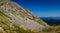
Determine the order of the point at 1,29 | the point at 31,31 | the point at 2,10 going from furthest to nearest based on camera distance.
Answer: the point at 2,10 → the point at 31,31 → the point at 1,29

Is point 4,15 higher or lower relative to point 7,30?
higher

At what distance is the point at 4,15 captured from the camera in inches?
1925

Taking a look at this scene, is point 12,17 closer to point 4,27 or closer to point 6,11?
point 6,11

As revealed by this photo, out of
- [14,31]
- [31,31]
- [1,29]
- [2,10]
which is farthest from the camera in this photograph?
[2,10]

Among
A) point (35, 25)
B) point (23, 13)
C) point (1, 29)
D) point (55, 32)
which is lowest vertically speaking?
point (1, 29)

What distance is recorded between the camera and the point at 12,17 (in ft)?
162

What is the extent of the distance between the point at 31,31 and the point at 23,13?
33.1 feet

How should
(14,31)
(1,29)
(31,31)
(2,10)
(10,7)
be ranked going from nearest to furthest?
1. (1,29)
2. (14,31)
3. (31,31)
4. (2,10)
5. (10,7)

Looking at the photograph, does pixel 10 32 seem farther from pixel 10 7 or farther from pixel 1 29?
pixel 10 7

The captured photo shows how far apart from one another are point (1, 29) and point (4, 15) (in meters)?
9.62

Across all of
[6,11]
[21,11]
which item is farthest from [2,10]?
[21,11]

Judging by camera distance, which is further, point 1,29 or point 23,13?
point 23,13

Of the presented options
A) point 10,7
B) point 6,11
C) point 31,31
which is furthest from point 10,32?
point 10,7

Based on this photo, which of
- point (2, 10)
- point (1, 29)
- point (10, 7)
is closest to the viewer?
point (1, 29)
